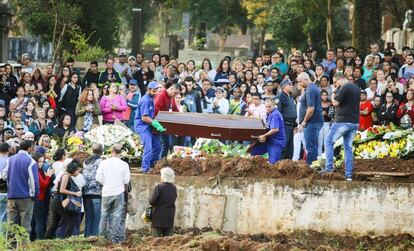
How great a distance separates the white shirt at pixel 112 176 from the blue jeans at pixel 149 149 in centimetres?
272

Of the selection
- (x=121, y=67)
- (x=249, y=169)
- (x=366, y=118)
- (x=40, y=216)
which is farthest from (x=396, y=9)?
(x=40, y=216)

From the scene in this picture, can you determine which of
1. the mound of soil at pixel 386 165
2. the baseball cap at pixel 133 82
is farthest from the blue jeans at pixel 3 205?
the baseball cap at pixel 133 82

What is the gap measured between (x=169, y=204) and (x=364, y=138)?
606 centimetres

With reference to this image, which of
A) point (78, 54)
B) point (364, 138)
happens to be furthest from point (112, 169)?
point (78, 54)

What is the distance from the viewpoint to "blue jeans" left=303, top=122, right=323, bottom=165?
22.2m

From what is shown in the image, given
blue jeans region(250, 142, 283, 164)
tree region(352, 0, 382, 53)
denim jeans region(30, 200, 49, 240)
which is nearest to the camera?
denim jeans region(30, 200, 49, 240)

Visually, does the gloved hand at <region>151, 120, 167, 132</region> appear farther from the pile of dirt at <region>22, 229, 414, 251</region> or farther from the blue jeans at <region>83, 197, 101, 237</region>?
the blue jeans at <region>83, 197, 101, 237</region>

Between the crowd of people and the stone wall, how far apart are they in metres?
0.60

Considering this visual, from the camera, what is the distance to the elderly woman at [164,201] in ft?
61.2

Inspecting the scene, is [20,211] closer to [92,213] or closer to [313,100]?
[92,213]

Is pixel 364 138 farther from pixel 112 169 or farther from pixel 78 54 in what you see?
pixel 78 54

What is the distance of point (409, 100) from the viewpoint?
85.3 ft

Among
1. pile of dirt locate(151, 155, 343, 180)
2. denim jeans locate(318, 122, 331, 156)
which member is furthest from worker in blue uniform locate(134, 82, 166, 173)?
denim jeans locate(318, 122, 331, 156)

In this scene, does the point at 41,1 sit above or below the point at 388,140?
above
